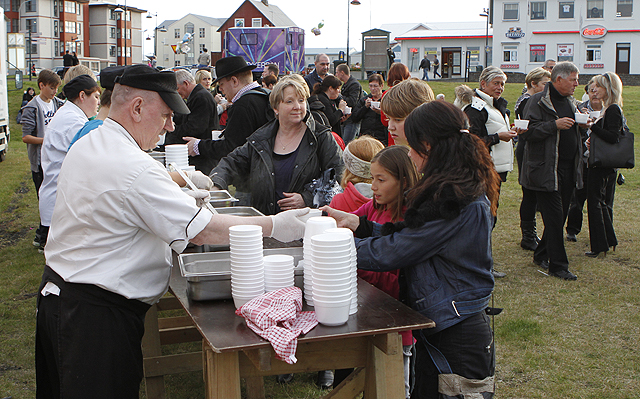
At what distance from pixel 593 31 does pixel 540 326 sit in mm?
45618

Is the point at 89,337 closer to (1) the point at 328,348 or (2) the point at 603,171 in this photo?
(1) the point at 328,348

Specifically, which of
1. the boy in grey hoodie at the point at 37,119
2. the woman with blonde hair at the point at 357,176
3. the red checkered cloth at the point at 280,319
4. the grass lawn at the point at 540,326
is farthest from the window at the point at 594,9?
the red checkered cloth at the point at 280,319

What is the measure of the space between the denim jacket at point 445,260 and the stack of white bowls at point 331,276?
34cm

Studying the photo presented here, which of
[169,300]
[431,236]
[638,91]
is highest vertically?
[638,91]

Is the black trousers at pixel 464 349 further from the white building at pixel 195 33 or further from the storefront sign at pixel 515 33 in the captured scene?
the white building at pixel 195 33

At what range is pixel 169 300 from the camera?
402 cm

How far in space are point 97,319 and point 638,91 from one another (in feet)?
105

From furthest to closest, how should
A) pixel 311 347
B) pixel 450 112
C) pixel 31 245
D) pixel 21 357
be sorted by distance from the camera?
pixel 31 245
pixel 21 357
pixel 450 112
pixel 311 347

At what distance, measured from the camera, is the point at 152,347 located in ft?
12.1

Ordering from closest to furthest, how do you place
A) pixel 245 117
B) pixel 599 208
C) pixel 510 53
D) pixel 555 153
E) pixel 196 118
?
pixel 245 117 < pixel 555 153 < pixel 196 118 < pixel 599 208 < pixel 510 53

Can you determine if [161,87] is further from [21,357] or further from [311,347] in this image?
[21,357]

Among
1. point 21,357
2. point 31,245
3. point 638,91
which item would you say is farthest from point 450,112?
point 638,91

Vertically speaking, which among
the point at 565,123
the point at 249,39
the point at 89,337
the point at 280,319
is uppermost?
the point at 249,39

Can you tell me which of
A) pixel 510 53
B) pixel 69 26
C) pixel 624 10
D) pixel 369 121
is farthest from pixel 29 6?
pixel 369 121
